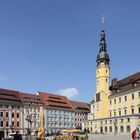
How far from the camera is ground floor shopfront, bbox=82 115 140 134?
78812 mm

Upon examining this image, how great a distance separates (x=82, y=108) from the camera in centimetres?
12562

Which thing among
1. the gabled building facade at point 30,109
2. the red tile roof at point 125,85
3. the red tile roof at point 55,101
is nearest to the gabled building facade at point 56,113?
the red tile roof at point 55,101

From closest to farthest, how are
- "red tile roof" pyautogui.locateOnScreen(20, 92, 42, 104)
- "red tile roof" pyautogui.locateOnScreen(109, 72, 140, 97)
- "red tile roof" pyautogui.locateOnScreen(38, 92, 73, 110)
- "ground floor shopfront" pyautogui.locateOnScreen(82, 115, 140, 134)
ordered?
"ground floor shopfront" pyautogui.locateOnScreen(82, 115, 140, 134)
"red tile roof" pyautogui.locateOnScreen(109, 72, 140, 97)
"red tile roof" pyautogui.locateOnScreen(20, 92, 42, 104)
"red tile roof" pyautogui.locateOnScreen(38, 92, 73, 110)

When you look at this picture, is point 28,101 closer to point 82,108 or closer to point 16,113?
point 16,113

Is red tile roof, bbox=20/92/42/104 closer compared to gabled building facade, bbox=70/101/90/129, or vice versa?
red tile roof, bbox=20/92/42/104

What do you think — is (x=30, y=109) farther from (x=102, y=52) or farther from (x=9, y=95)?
(x=102, y=52)

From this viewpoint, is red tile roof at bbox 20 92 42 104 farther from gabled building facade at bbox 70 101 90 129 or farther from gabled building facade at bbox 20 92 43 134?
gabled building facade at bbox 70 101 90 129

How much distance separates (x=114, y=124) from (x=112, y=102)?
7.15 metres

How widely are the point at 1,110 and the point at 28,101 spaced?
10161mm

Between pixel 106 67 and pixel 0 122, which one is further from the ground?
pixel 106 67

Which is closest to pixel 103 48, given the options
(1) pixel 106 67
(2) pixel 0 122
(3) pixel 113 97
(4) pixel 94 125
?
(1) pixel 106 67

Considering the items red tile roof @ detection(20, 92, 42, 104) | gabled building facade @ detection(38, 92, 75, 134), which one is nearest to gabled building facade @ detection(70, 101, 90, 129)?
gabled building facade @ detection(38, 92, 75, 134)

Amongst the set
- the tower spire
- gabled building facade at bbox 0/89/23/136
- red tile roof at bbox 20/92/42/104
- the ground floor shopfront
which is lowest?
the ground floor shopfront

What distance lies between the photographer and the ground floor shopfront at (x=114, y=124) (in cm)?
7881
